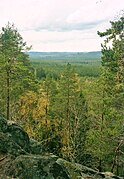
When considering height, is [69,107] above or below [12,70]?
below

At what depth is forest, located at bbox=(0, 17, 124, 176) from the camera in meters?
29.2

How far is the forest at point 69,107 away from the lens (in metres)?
29.2

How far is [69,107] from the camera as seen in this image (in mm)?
38844

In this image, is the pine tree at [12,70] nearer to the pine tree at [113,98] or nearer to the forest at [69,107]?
the forest at [69,107]

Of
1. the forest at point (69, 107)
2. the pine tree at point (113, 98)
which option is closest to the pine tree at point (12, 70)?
the forest at point (69, 107)

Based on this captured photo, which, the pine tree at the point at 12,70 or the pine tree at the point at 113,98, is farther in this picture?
the pine tree at the point at 12,70

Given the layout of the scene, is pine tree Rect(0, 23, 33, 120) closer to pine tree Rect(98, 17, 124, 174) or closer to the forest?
the forest

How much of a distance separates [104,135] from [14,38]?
494 inches

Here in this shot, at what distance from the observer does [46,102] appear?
132 feet

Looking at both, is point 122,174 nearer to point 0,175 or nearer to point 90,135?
point 90,135

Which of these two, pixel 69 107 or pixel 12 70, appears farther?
pixel 69 107

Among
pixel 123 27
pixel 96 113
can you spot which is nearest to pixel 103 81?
pixel 96 113

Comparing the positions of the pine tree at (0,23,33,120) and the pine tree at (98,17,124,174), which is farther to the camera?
the pine tree at (0,23,33,120)

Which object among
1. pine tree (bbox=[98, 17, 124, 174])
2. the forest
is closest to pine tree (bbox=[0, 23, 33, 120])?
the forest
